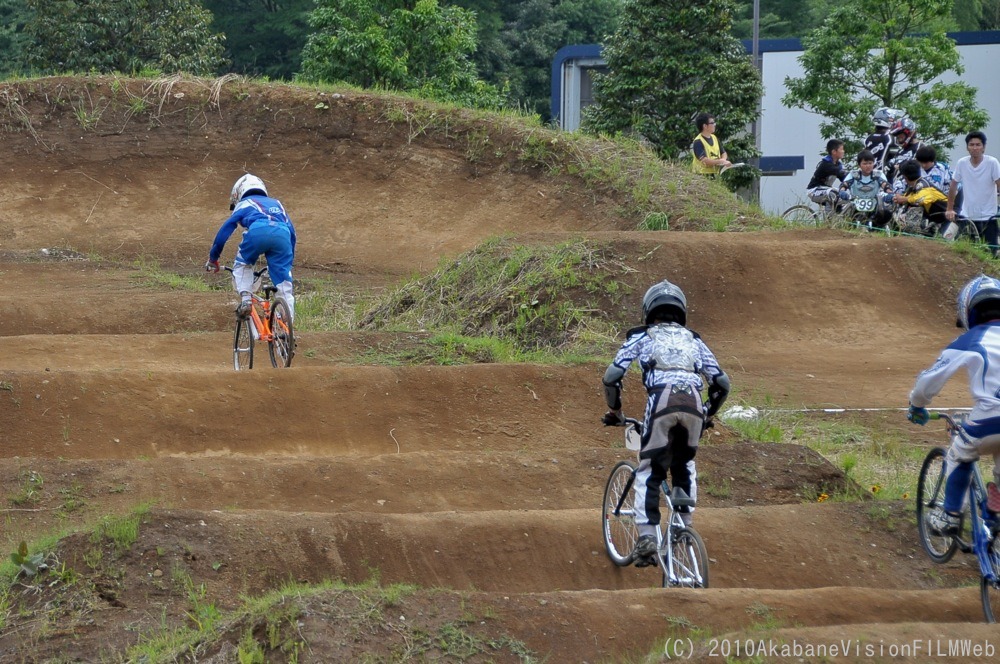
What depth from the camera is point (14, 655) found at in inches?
242

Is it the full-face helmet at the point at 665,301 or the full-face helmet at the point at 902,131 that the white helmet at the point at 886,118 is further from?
the full-face helmet at the point at 665,301

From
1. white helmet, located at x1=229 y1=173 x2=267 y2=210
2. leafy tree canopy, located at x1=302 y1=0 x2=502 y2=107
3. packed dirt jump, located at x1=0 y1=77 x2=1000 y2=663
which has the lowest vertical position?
packed dirt jump, located at x1=0 y1=77 x2=1000 y2=663

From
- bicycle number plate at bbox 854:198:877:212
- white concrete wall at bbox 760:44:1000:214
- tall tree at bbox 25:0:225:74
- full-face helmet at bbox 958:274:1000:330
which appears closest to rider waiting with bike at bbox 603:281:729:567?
full-face helmet at bbox 958:274:1000:330

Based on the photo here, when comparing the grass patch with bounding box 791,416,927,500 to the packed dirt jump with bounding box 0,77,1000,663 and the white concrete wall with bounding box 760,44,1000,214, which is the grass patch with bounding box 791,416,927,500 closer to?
the packed dirt jump with bounding box 0,77,1000,663

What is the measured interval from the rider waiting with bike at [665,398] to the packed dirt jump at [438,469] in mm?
777

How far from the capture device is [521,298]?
14148mm

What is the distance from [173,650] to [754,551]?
3.84 meters

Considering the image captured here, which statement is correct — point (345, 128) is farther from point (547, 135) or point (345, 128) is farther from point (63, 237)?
point (63, 237)

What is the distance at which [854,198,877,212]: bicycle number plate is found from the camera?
17.3 metres

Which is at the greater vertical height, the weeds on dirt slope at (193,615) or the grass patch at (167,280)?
the weeds on dirt slope at (193,615)

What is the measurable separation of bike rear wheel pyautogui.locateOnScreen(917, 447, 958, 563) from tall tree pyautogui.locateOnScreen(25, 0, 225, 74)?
2666cm

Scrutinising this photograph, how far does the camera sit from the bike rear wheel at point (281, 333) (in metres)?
11.3

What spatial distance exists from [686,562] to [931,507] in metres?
1.95

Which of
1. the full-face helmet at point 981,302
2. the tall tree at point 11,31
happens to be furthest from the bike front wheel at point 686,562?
the tall tree at point 11,31
